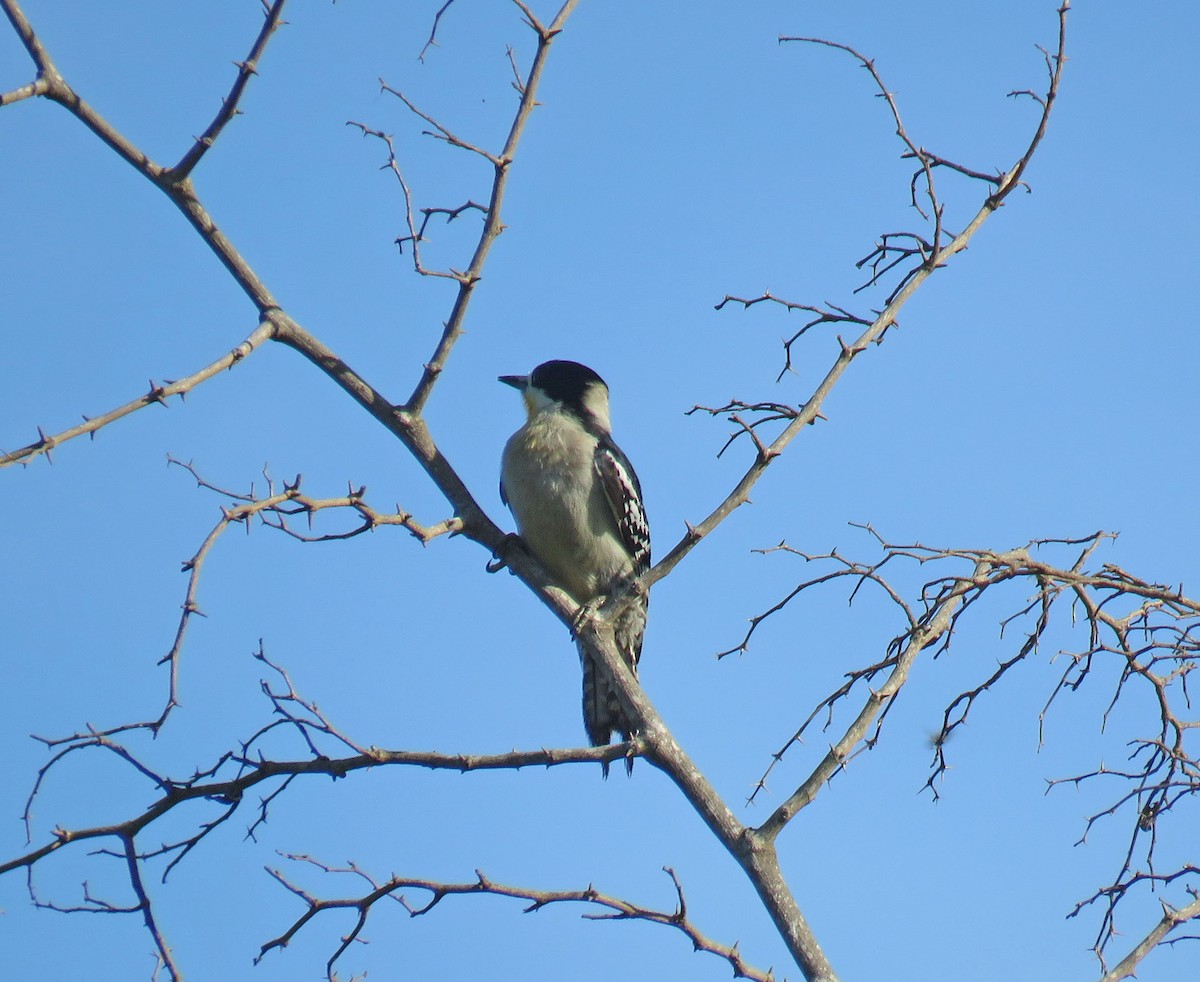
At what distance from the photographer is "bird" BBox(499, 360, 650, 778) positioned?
6020mm

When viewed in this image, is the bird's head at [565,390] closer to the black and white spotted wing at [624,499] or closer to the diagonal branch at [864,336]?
the black and white spotted wing at [624,499]

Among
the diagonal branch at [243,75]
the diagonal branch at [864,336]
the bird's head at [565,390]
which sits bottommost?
the diagonal branch at [864,336]

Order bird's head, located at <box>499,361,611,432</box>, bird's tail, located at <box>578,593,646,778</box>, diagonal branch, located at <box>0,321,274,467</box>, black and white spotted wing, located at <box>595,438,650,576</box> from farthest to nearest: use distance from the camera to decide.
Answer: bird's head, located at <box>499,361,611,432</box> → black and white spotted wing, located at <box>595,438,650,576</box> → bird's tail, located at <box>578,593,646,778</box> → diagonal branch, located at <box>0,321,274,467</box>

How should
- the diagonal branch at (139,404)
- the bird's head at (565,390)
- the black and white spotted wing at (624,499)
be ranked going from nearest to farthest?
the diagonal branch at (139,404), the black and white spotted wing at (624,499), the bird's head at (565,390)

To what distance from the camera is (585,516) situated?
6.11 metres

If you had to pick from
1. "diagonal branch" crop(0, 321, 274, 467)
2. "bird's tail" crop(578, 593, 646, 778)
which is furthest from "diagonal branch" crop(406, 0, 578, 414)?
"bird's tail" crop(578, 593, 646, 778)

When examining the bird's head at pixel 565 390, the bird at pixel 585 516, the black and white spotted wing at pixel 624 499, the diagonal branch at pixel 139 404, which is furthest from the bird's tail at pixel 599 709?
the diagonal branch at pixel 139 404

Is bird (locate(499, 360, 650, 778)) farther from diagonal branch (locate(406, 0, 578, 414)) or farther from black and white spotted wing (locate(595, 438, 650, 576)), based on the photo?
diagonal branch (locate(406, 0, 578, 414))

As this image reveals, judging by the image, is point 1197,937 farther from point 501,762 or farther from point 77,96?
point 77,96

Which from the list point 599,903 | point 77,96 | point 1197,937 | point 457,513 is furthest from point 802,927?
point 77,96

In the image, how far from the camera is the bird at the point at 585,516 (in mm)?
6020

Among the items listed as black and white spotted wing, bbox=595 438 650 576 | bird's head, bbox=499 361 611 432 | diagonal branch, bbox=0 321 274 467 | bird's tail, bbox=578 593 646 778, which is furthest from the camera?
bird's head, bbox=499 361 611 432

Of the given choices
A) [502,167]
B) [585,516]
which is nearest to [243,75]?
[502,167]

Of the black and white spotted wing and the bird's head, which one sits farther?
the bird's head
